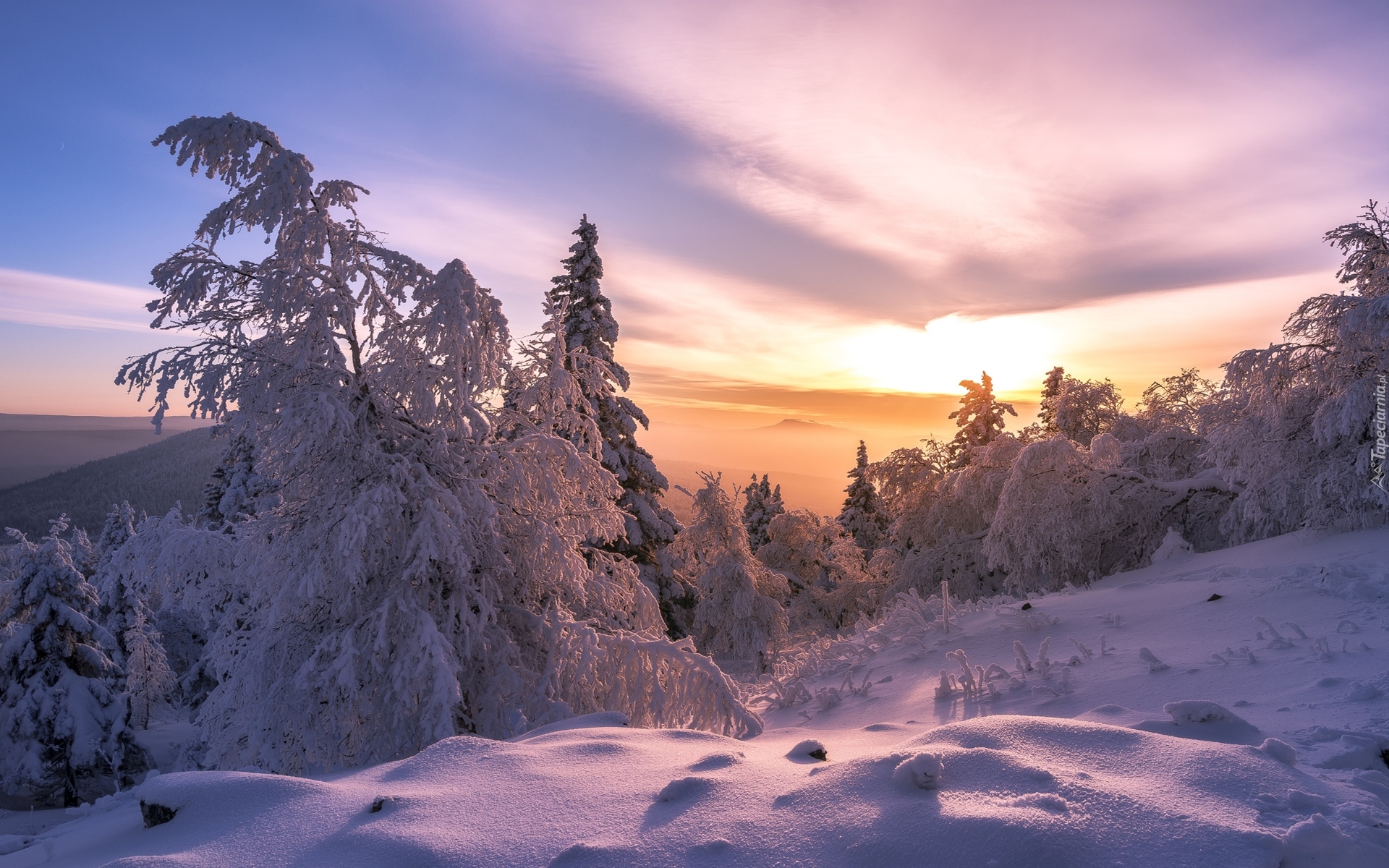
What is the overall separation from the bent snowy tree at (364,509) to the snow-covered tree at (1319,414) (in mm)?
11337

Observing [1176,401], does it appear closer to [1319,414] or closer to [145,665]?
[1319,414]

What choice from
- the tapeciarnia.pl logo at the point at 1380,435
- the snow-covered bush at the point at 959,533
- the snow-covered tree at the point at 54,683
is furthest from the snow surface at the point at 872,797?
the snow-covered tree at the point at 54,683

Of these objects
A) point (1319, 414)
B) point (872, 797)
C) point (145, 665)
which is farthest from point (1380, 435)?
point (145, 665)

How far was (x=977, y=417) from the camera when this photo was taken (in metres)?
27.8

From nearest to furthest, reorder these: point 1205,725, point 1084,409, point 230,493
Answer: point 1205,725 < point 230,493 < point 1084,409

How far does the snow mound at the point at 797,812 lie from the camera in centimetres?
245

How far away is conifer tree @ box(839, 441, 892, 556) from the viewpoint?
35062mm

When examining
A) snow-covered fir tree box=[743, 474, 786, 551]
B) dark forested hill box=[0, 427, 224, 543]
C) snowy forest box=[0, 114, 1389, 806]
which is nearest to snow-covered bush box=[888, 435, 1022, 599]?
snowy forest box=[0, 114, 1389, 806]

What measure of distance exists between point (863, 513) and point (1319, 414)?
25005 mm

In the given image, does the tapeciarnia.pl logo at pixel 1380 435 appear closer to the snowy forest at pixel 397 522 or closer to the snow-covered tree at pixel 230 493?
the snowy forest at pixel 397 522

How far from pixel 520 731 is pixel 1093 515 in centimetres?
1442

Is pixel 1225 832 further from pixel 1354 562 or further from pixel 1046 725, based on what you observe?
pixel 1354 562

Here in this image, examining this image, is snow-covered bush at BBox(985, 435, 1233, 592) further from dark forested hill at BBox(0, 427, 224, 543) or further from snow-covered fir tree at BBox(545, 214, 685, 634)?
dark forested hill at BBox(0, 427, 224, 543)

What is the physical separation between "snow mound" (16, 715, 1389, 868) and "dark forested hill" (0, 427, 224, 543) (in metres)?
159
